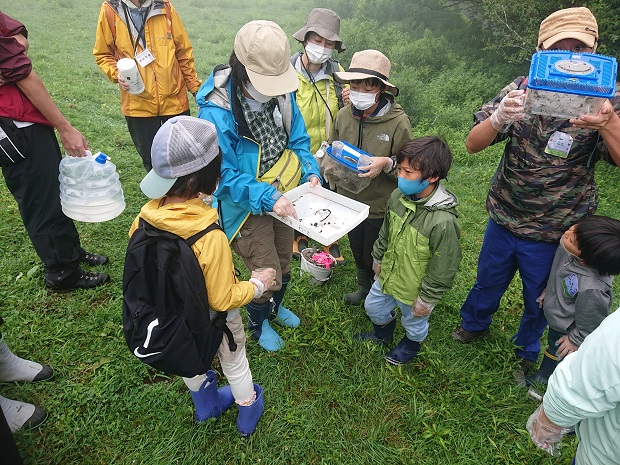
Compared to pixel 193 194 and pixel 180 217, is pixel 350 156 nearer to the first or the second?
pixel 193 194

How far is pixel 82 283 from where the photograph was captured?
12.2 ft

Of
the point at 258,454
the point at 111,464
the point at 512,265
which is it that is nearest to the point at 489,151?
the point at 512,265

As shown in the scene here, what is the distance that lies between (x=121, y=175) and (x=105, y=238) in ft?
4.95

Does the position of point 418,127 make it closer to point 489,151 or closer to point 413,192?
point 489,151

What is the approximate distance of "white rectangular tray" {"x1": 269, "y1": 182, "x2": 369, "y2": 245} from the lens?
282 centimetres

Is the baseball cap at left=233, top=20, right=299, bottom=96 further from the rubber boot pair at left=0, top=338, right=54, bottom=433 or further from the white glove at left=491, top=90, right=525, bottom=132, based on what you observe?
the rubber boot pair at left=0, top=338, right=54, bottom=433

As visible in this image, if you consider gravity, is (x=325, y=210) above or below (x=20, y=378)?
above

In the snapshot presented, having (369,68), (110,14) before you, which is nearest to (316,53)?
(369,68)

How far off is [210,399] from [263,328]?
79cm

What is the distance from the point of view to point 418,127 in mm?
7496

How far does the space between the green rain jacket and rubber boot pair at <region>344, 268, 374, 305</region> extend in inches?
29.4

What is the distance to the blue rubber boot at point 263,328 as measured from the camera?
3.21m

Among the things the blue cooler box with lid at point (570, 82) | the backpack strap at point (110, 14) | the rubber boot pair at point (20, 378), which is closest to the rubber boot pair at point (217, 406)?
the rubber boot pair at point (20, 378)

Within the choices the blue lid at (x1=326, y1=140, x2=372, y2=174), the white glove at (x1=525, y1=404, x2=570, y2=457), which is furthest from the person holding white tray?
the white glove at (x1=525, y1=404, x2=570, y2=457)
